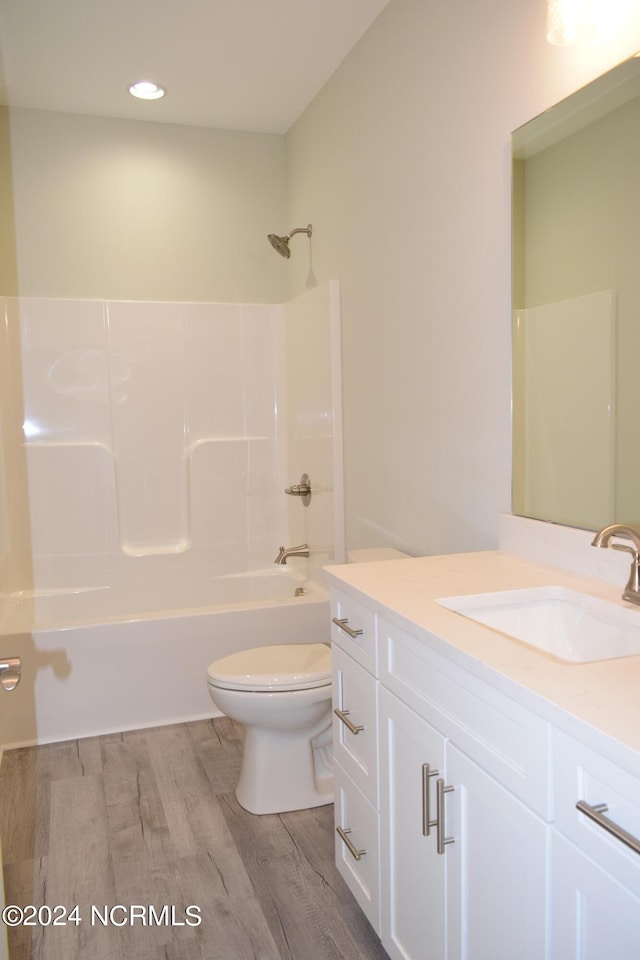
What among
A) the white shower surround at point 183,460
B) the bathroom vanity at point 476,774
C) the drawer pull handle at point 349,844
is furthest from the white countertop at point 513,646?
the white shower surround at point 183,460

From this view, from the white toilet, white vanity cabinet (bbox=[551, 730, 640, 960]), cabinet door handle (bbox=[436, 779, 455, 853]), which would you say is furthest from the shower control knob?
white vanity cabinet (bbox=[551, 730, 640, 960])

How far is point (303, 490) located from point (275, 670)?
54.4 inches

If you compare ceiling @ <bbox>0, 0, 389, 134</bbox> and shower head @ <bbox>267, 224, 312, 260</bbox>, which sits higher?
ceiling @ <bbox>0, 0, 389, 134</bbox>

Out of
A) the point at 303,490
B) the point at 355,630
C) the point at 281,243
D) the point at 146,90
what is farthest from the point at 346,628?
the point at 146,90

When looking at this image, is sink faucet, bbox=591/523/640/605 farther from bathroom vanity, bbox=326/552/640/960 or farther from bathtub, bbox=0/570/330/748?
bathtub, bbox=0/570/330/748

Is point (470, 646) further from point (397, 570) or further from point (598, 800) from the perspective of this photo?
point (397, 570)

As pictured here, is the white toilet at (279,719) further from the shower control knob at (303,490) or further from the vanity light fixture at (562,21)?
the vanity light fixture at (562,21)

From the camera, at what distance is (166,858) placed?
6.77ft

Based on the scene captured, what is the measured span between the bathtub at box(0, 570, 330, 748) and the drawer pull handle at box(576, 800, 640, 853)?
2.19 meters

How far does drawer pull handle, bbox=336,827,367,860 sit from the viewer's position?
171 centimetres

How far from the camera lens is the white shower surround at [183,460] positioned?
10.8ft

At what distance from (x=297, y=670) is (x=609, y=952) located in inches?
57.1

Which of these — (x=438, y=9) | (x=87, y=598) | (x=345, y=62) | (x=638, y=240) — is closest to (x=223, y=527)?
(x=87, y=598)

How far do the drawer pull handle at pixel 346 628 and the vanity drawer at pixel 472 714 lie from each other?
134 mm
